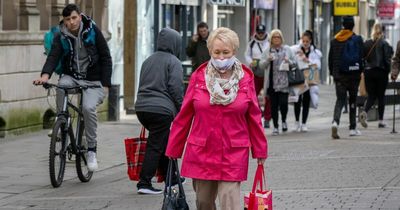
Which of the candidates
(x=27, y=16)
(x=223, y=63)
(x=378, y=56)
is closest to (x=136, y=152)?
(x=223, y=63)

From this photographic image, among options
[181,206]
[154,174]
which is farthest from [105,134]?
[181,206]

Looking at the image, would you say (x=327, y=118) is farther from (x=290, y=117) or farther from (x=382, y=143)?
(x=382, y=143)

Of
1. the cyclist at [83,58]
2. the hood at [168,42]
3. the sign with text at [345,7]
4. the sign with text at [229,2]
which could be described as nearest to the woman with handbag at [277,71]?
the cyclist at [83,58]

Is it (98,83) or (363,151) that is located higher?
(98,83)

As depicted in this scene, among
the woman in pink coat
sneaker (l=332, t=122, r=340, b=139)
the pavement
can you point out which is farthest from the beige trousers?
sneaker (l=332, t=122, r=340, b=139)

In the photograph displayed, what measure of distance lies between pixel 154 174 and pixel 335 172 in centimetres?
284

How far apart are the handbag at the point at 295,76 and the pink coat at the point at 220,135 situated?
39.9 ft

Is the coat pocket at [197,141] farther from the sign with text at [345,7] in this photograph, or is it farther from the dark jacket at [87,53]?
the sign with text at [345,7]

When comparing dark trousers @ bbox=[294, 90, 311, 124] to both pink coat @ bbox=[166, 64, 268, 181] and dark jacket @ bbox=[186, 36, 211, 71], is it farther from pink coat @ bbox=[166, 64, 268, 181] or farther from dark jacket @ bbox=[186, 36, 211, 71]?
pink coat @ bbox=[166, 64, 268, 181]

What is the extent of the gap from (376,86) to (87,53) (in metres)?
10.1

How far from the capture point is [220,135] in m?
8.06

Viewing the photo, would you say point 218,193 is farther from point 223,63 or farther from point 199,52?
point 199,52

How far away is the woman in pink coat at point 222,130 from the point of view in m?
8.04

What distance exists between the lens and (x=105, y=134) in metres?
19.8
